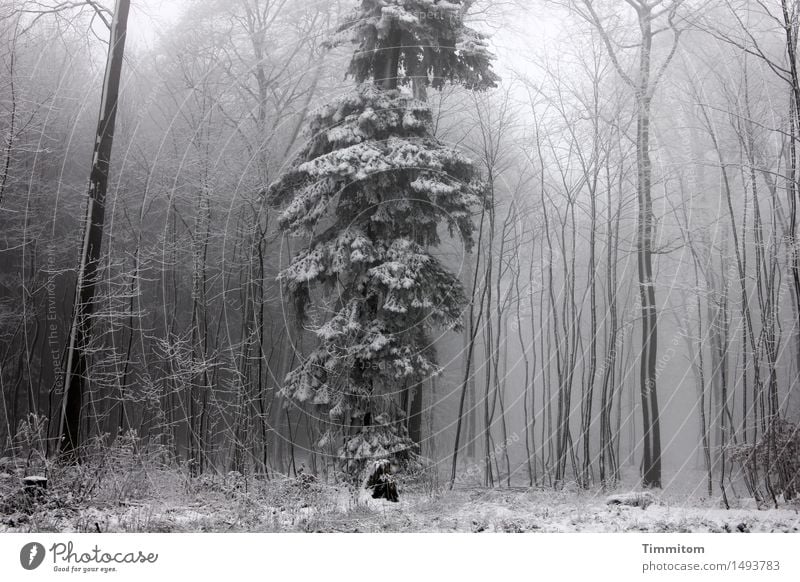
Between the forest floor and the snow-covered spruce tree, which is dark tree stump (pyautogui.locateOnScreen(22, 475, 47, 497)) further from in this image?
the snow-covered spruce tree

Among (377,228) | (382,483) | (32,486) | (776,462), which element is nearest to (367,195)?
(377,228)

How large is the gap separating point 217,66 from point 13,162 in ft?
15.5

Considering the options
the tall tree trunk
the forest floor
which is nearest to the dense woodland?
the tall tree trunk

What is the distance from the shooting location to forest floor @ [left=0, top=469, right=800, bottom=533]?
20.1 feet

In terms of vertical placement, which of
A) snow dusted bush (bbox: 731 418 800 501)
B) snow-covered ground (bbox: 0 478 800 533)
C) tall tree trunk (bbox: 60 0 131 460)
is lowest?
snow-covered ground (bbox: 0 478 800 533)

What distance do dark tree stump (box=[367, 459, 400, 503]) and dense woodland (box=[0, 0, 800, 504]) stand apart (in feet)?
1.27

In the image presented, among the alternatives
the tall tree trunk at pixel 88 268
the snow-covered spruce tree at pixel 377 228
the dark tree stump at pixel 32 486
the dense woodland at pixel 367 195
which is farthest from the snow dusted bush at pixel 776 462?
the tall tree trunk at pixel 88 268

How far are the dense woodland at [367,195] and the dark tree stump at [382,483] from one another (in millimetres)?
387

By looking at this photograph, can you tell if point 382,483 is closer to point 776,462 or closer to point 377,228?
point 377,228

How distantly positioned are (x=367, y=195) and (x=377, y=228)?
22.3 inches

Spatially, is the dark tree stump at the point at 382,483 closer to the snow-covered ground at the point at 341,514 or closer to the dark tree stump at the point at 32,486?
the snow-covered ground at the point at 341,514

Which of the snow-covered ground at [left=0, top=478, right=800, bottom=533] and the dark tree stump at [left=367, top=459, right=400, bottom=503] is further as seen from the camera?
the dark tree stump at [left=367, top=459, right=400, bottom=503]

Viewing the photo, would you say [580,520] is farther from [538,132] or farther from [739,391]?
[739,391]
